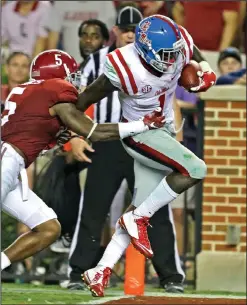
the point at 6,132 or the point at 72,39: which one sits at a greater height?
the point at 72,39

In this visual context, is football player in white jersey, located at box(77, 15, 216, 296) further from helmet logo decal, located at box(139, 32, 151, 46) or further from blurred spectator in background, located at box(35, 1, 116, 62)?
blurred spectator in background, located at box(35, 1, 116, 62)

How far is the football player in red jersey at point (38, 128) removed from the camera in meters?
9.02

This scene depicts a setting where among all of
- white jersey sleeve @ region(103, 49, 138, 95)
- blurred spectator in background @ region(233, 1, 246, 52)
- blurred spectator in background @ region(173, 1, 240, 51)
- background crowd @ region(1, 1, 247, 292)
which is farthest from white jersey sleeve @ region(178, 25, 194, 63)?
blurred spectator in background @ region(233, 1, 246, 52)

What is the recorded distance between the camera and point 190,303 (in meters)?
9.46

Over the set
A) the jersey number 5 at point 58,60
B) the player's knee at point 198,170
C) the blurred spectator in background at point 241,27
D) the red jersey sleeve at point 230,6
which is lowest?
the player's knee at point 198,170

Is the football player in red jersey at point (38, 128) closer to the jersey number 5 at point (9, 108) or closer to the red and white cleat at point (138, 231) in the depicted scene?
the jersey number 5 at point (9, 108)

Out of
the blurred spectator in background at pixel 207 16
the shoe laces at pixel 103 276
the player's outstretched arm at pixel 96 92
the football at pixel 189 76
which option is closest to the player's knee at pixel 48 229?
the shoe laces at pixel 103 276

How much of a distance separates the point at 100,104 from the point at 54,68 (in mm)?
1435

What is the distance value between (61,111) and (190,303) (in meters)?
1.61

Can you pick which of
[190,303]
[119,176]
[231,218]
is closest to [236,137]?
[231,218]

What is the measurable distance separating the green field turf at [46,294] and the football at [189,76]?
5.60ft

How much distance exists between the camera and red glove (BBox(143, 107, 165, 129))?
29.6 feet

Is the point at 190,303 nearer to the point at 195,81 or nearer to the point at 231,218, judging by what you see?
the point at 195,81

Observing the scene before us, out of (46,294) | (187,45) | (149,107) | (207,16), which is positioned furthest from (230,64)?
(149,107)
